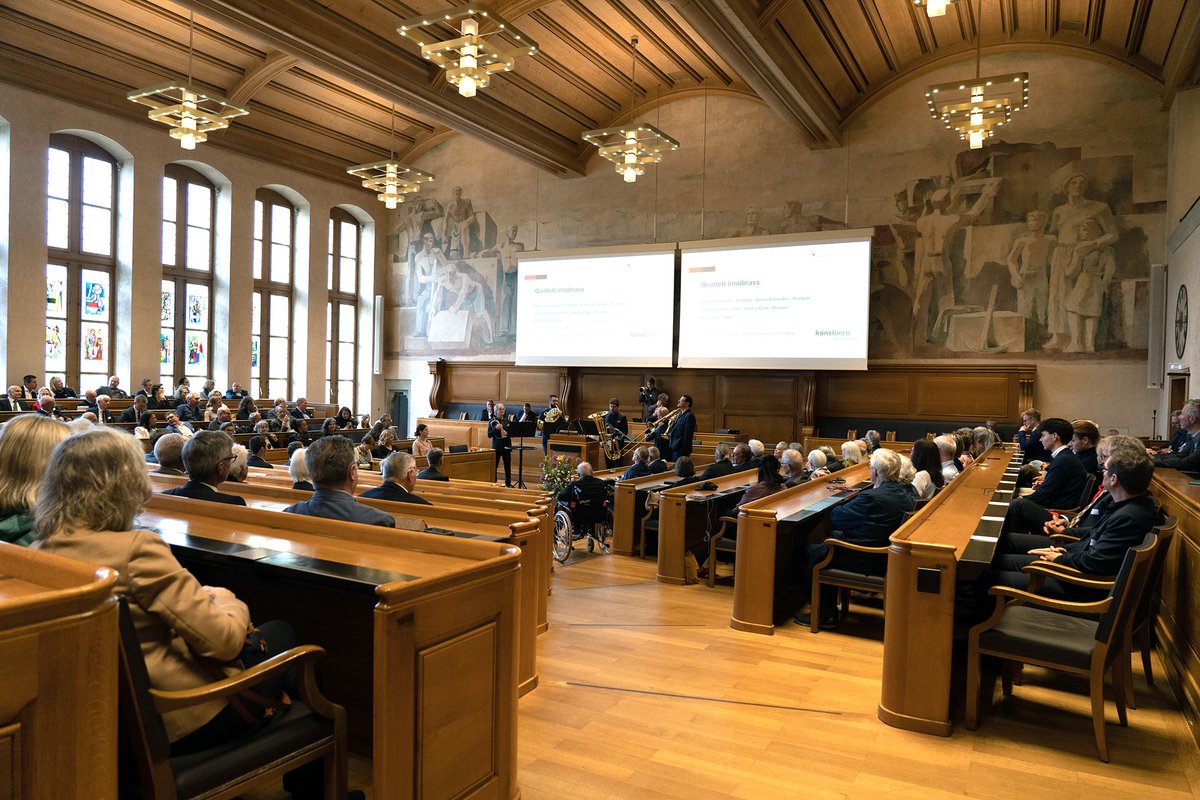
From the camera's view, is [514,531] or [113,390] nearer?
[514,531]

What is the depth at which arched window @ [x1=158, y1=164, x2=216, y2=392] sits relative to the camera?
1455 cm

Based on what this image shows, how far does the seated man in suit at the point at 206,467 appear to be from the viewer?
3.38m

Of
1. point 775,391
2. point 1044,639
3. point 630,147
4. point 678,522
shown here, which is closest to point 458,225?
point 630,147

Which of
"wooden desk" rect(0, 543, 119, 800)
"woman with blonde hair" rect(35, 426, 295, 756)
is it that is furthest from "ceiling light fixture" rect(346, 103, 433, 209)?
"wooden desk" rect(0, 543, 119, 800)

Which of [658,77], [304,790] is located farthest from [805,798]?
[658,77]

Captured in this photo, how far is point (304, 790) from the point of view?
2199 millimetres

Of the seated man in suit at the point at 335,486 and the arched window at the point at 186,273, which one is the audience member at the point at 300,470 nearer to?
the seated man in suit at the point at 335,486

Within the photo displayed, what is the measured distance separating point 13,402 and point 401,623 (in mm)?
10857

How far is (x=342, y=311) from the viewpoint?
17.9 meters

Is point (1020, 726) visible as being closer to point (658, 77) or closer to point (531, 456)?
point (531, 456)

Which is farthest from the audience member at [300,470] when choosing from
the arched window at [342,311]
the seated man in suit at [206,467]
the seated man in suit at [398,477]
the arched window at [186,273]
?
the arched window at [342,311]

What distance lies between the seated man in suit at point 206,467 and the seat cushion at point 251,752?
161 cm

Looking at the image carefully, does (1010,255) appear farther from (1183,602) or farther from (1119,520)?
(1119,520)

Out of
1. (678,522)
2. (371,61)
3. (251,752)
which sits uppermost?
(371,61)
